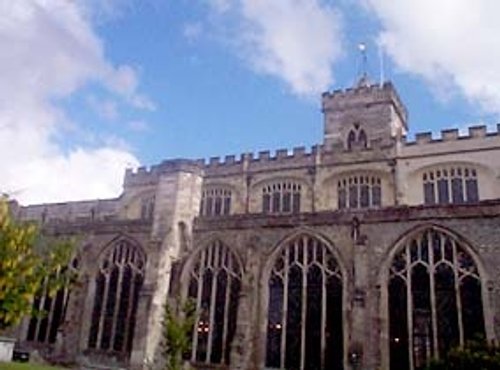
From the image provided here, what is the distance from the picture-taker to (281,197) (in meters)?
34.0

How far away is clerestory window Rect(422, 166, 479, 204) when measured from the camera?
29703mm

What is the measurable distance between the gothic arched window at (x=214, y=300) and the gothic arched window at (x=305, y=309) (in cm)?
160

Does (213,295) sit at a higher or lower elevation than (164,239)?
lower

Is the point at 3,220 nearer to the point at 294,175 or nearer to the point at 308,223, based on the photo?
the point at 308,223

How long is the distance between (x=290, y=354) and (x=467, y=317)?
20.1 feet

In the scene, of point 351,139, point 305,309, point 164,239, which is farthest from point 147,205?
point 305,309

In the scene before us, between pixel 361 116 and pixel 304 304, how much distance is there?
1861 centimetres

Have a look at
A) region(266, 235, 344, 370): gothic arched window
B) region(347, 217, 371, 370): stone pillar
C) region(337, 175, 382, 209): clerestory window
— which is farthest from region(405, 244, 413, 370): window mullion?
region(337, 175, 382, 209): clerestory window

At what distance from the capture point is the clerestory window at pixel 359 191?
31719mm

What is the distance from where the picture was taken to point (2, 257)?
32.8 feet

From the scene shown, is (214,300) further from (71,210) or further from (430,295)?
(71,210)

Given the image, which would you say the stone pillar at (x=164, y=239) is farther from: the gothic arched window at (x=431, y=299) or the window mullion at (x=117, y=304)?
the gothic arched window at (x=431, y=299)

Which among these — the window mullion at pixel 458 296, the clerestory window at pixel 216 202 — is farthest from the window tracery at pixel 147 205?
the window mullion at pixel 458 296

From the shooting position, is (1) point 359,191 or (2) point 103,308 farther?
(1) point 359,191
